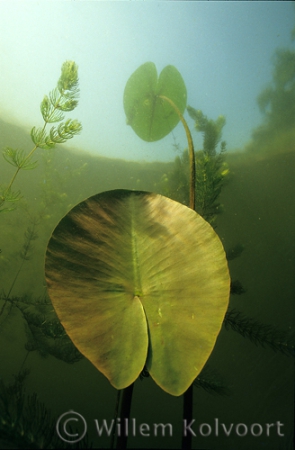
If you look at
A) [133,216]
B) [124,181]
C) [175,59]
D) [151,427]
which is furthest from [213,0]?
[151,427]

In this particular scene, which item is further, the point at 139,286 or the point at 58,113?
the point at 58,113

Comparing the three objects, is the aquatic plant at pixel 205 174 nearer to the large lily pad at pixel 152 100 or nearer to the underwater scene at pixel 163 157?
the underwater scene at pixel 163 157

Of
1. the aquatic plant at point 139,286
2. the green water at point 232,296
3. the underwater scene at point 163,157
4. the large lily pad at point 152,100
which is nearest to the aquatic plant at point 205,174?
the underwater scene at point 163,157

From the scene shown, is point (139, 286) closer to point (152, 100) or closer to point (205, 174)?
point (205, 174)

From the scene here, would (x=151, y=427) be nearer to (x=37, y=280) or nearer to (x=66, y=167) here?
(x=37, y=280)

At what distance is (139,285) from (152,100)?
1.71m

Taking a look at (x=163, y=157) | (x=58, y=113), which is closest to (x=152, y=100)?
(x=163, y=157)

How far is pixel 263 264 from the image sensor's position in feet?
7.04

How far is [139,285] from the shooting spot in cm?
89

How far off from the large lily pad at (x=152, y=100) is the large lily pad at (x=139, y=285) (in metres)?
1.32

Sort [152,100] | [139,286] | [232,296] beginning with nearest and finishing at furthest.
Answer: [139,286] < [152,100] < [232,296]

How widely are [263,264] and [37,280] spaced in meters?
2.01

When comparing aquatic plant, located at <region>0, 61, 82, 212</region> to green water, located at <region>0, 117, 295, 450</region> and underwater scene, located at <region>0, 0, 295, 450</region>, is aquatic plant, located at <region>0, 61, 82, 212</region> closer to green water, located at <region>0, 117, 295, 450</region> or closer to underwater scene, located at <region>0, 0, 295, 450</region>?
underwater scene, located at <region>0, 0, 295, 450</region>

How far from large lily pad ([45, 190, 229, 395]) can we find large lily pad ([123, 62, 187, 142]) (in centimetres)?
132
